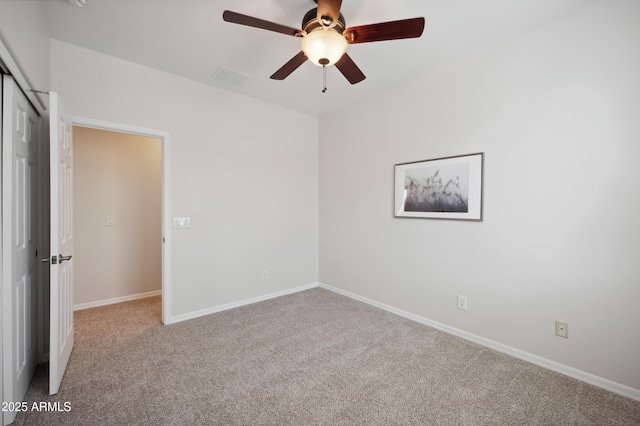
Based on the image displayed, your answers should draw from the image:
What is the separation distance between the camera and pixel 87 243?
351cm

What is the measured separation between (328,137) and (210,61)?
1.92 metres

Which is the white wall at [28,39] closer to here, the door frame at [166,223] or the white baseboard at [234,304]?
the door frame at [166,223]

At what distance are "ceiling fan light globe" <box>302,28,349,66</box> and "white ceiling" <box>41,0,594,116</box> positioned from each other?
0.41 meters

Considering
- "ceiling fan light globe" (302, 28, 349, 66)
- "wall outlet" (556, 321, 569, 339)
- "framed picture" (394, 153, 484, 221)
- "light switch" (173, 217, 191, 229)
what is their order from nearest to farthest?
1. "ceiling fan light globe" (302, 28, 349, 66)
2. "wall outlet" (556, 321, 569, 339)
3. "framed picture" (394, 153, 484, 221)
4. "light switch" (173, 217, 191, 229)

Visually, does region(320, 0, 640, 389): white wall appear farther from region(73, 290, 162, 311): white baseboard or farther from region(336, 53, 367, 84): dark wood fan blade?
region(73, 290, 162, 311): white baseboard

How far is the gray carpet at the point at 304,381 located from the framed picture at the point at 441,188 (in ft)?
3.97

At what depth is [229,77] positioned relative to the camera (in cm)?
300

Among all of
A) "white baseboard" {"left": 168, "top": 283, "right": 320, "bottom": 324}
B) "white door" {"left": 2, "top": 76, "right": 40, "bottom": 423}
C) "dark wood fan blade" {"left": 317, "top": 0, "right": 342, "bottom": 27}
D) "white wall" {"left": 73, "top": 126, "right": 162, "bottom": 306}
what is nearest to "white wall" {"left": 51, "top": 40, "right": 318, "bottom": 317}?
"white baseboard" {"left": 168, "top": 283, "right": 320, "bottom": 324}

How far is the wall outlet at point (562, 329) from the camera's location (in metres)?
2.09

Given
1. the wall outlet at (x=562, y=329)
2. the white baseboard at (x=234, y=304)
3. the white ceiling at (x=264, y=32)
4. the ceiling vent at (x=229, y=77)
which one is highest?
the white ceiling at (x=264, y=32)

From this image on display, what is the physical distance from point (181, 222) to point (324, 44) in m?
2.35

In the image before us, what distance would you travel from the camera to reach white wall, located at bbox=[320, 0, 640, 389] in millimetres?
1867

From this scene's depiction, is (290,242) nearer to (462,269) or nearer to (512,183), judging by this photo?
(462,269)

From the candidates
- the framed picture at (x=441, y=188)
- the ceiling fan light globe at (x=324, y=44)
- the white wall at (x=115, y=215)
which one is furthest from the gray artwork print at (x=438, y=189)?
the white wall at (x=115, y=215)
